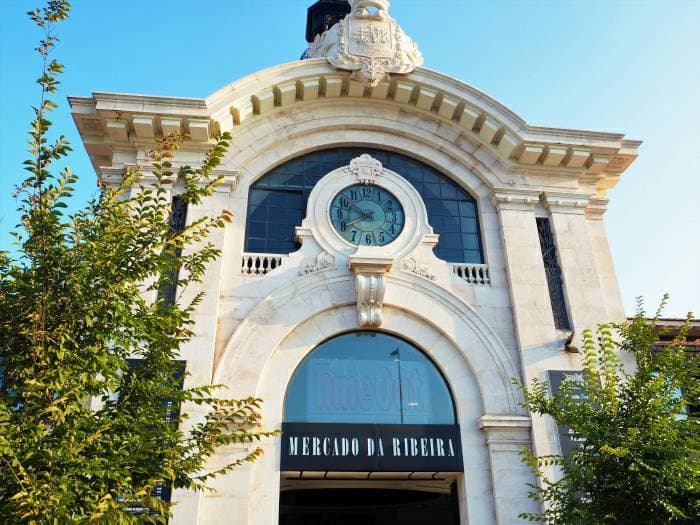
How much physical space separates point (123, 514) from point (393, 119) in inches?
486

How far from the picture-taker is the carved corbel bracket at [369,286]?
44.3 feet

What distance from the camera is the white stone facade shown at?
12578mm

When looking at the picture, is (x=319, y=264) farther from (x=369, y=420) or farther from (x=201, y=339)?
(x=369, y=420)

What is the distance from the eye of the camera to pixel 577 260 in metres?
15.0

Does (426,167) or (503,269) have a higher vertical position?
(426,167)

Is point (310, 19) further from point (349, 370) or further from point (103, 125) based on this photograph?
point (349, 370)

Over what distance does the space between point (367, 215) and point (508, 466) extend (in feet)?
21.5

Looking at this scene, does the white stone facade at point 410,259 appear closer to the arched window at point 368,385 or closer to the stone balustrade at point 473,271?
the stone balustrade at point 473,271

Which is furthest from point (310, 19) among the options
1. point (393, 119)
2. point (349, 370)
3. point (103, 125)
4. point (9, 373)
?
point (9, 373)

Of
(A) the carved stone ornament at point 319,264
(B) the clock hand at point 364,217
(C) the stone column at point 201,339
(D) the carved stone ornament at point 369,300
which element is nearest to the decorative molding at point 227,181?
(C) the stone column at point 201,339

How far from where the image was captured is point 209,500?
1129cm

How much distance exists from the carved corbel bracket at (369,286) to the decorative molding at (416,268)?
68 cm

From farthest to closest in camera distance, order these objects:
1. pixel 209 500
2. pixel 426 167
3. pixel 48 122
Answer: pixel 426 167 < pixel 209 500 < pixel 48 122

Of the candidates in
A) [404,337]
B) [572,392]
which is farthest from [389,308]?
[572,392]
